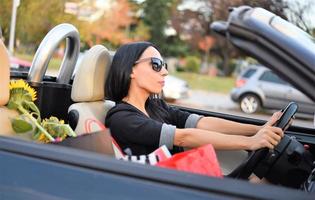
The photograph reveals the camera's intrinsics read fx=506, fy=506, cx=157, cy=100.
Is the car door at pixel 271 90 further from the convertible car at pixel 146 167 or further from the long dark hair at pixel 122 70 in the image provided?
the convertible car at pixel 146 167

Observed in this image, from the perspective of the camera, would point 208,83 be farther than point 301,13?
Yes

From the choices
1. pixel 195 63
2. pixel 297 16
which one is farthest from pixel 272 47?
pixel 195 63

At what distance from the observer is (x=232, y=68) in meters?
28.0

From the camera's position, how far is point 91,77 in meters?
2.60

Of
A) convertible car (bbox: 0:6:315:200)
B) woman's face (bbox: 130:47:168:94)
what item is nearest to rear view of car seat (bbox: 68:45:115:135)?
woman's face (bbox: 130:47:168:94)

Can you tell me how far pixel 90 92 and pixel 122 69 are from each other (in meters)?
0.21

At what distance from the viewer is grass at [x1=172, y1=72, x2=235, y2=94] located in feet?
70.3

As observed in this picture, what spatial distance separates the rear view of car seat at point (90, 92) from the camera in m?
2.54

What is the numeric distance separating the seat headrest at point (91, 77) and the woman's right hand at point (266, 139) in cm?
87

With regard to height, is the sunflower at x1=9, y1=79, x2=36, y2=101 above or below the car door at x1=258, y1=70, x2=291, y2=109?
above

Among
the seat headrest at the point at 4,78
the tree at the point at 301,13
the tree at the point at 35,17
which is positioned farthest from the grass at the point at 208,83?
the seat headrest at the point at 4,78

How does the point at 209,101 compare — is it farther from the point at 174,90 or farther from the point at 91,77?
the point at 91,77

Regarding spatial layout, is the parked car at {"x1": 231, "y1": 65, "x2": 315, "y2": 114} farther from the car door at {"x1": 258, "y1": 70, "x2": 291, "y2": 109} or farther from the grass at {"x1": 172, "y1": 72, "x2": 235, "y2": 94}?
the grass at {"x1": 172, "y1": 72, "x2": 235, "y2": 94}

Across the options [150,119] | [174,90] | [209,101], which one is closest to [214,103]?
[209,101]
